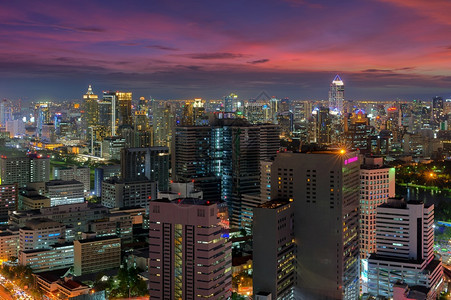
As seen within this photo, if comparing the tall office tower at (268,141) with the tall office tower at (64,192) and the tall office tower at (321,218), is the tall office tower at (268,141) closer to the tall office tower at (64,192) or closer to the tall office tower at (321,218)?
the tall office tower at (64,192)

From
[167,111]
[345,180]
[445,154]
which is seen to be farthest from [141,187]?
[445,154]

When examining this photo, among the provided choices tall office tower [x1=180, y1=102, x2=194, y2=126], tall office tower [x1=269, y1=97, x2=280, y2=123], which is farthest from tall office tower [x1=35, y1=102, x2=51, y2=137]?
tall office tower [x1=269, y1=97, x2=280, y2=123]

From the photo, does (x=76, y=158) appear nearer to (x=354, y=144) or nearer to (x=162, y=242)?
(x=354, y=144)

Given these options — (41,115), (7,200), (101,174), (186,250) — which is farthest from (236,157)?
(41,115)

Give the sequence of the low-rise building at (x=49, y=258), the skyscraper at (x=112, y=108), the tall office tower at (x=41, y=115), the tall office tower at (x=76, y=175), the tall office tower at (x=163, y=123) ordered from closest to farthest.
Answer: the low-rise building at (x=49, y=258) → the tall office tower at (x=76, y=175) → the tall office tower at (x=163, y=123) → the skyscraper at (x=112, y=108) → the tall office tower at (x=41, y=115)

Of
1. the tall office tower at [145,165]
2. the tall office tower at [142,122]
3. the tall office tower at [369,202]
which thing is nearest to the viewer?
the tall office tower at [369,202]

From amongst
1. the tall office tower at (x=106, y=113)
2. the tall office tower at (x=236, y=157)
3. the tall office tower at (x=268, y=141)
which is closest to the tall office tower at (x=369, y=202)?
the tall office tower at (x=236, y=157)

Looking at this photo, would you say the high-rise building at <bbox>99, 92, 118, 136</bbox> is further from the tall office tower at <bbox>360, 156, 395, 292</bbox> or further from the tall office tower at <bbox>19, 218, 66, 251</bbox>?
the tall office tower at <bbox>360, 156, 395, 292</bbox>
